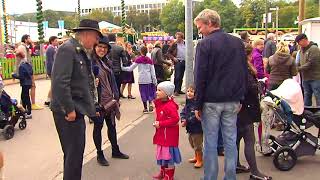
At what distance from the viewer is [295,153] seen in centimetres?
596

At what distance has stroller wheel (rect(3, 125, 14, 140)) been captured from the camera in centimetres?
793

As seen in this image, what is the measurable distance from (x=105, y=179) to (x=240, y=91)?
208cm

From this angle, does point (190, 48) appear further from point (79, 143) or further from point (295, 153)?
point (79, 143)

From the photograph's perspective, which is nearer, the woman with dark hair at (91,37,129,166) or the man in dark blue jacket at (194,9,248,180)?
the man in dark blue jacket at (194,9,248,180)

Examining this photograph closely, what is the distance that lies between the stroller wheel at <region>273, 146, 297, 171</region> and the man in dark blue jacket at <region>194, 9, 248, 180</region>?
3.89 feet

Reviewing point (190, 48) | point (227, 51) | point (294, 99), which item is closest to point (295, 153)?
point (294, 99)

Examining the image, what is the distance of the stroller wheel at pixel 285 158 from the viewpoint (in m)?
5.82

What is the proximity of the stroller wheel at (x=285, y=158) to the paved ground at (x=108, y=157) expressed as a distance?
3.3 inches

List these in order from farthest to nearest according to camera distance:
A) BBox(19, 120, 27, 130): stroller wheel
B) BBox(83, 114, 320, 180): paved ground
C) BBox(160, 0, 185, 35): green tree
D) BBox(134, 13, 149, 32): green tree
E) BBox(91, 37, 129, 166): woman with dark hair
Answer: BBox(134, 13, 149, 32): green tree → BBox(160, 0, 185, 35): green tree → BBox(19, 120, 27, 130): stroller wheel → BBox(91, 37, 129, 166): woman with dark hair → BBox(83, 114, 320, 180): paved ground

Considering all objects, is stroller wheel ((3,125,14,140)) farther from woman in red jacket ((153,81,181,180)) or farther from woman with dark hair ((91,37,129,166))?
woman in red jacket ((153,81,181,180))

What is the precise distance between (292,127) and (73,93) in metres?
3.20

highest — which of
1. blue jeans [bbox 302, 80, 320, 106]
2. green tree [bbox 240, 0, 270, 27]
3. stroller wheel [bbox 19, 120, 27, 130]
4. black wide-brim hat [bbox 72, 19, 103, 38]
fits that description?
green tree [bbox 240, 0, 270, 27]

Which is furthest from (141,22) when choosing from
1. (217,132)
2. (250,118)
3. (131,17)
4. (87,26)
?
(87,26)

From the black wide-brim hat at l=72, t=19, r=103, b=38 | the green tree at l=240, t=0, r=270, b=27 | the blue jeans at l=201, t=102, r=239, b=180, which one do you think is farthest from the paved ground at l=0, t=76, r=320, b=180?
the green tree at l=240, t=0, r=270, b=27
